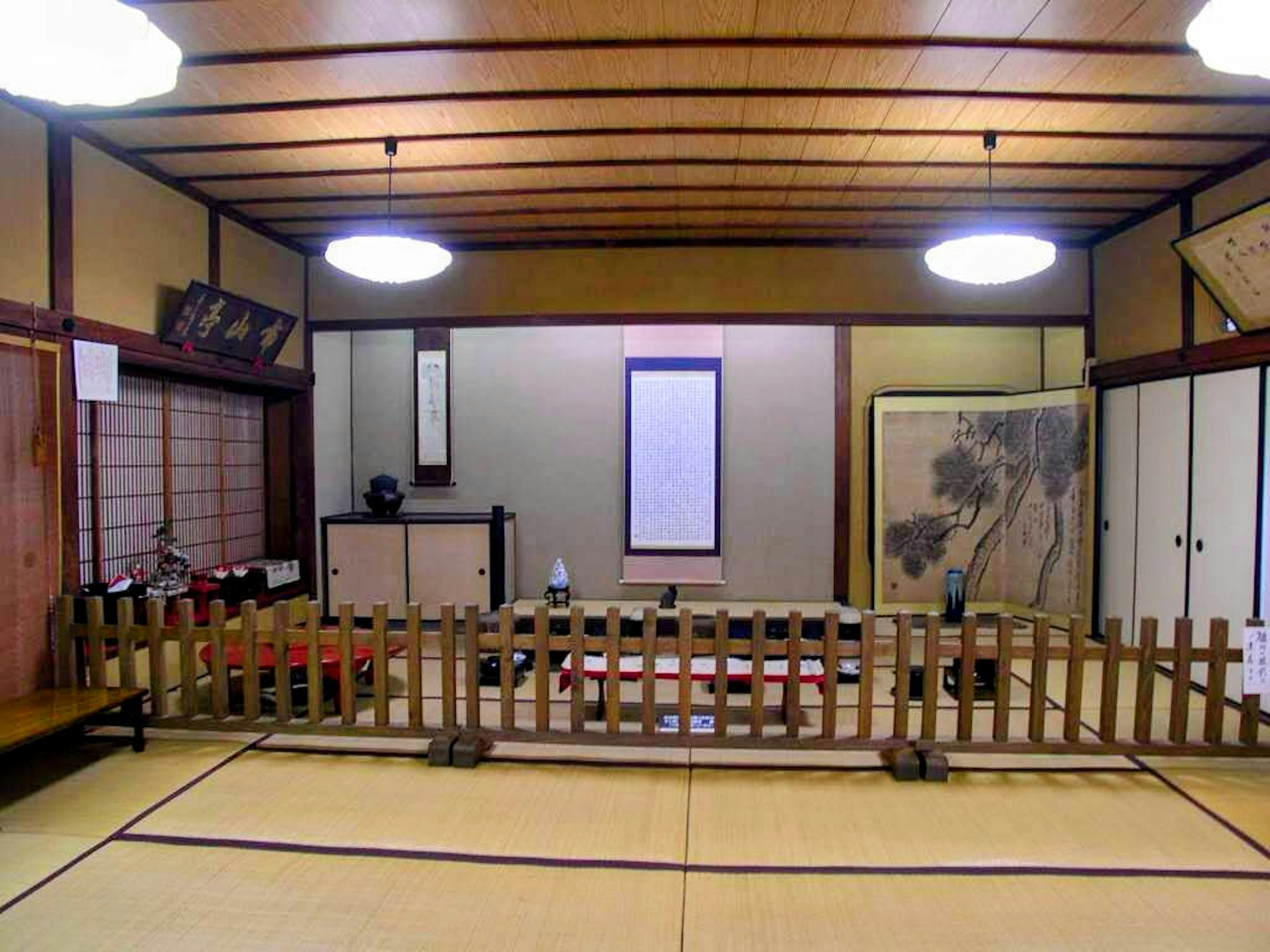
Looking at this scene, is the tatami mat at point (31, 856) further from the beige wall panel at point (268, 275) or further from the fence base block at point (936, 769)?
the beige wall panel at point (268, 275)

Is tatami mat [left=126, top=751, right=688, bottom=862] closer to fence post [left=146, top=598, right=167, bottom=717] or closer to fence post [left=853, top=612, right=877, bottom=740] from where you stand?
fence post [left=146, top=598, right=167, bottom=717]

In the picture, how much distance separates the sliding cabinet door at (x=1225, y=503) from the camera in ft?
12.0

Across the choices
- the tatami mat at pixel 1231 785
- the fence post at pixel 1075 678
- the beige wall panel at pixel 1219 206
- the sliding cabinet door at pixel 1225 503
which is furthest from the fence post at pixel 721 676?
the beige wall panel at pixel 1219 206

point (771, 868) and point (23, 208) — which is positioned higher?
point (23, 208)

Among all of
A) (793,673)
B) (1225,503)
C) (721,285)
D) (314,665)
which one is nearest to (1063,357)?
(1225,503)

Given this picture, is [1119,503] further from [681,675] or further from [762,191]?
[681,675]

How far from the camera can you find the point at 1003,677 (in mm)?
2857

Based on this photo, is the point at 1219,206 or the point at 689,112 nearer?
the point at 689,112

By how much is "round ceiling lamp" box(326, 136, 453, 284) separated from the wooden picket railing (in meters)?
1.81

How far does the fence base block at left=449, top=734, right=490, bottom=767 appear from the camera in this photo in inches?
113

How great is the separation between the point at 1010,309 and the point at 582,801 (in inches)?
173

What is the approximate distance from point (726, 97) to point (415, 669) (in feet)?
9.24

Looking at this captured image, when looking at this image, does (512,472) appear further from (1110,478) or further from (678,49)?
(1110,478)

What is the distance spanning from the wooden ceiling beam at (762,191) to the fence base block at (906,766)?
119 inches
